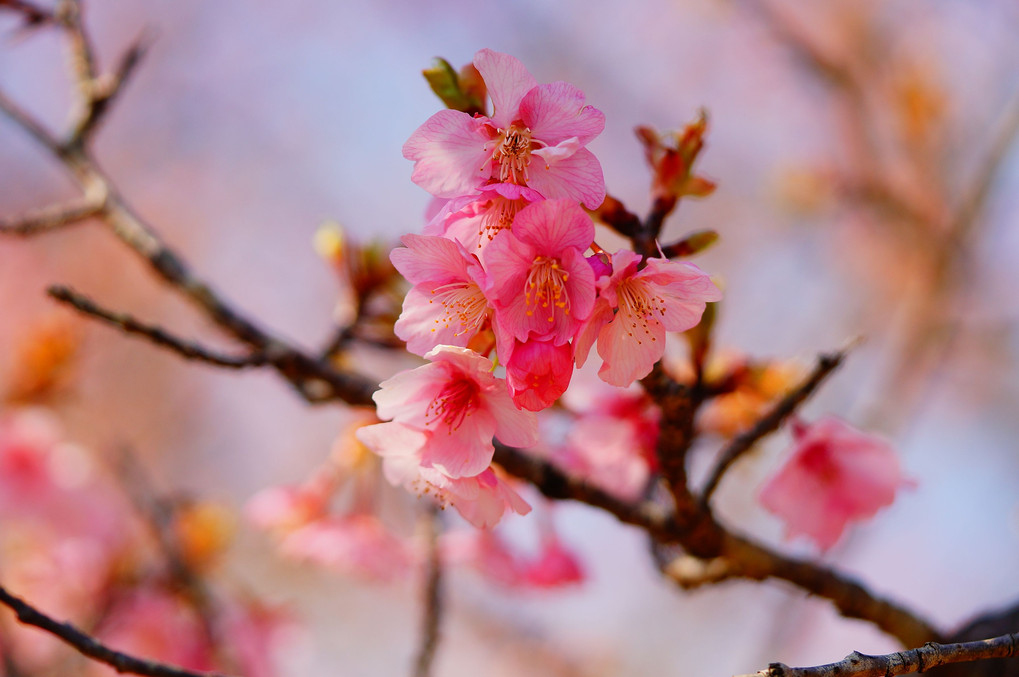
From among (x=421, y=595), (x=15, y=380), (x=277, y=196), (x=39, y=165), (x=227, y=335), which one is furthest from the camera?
(x=277, y=196)

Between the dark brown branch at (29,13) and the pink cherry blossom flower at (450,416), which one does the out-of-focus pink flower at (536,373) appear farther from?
the dark brown branch at (29,13)

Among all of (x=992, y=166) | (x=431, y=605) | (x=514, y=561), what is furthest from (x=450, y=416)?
(x=992, y=166)

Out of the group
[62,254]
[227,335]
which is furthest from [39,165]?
[227,335]

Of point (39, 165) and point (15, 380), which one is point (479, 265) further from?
point (39, 165)

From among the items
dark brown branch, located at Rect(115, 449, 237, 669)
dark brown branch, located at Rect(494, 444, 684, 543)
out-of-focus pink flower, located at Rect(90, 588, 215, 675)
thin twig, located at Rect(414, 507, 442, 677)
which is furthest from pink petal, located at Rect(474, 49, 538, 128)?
out-of-focus pink flower, located at Rect(90, 588, 215, 675)

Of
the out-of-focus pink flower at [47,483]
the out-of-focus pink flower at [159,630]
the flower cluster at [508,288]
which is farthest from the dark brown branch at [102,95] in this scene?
the out-of-focus pink flower at [159,630]
